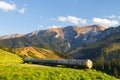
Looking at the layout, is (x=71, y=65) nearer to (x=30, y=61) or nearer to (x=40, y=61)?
(x=40, y=61)

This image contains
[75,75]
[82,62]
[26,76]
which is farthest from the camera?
[82,62]

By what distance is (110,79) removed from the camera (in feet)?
135

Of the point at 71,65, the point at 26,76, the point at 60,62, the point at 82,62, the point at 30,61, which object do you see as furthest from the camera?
the point at 30,61

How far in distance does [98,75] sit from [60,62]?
20.3 metres

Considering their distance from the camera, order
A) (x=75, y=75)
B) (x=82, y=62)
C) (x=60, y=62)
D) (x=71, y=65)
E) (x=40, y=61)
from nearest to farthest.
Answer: (x=75, y=75) → (x=82, y=62) → (x=71, y=65) → (x=60, y=62) → (x=40, y=61)

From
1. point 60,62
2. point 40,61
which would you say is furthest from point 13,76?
point 40,61

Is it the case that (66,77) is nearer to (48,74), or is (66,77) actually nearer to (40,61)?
(48,74)

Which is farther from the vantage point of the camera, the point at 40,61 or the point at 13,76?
the point at 40,61

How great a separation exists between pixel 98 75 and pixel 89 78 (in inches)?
106

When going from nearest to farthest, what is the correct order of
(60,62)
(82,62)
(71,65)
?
1. (82,62)
2. (71,65)
3. (60,62)

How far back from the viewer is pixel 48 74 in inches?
1550

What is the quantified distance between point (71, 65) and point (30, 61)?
24502 millimetres

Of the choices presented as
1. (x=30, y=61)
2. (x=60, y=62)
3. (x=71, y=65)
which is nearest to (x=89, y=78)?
(x=71, y=65)

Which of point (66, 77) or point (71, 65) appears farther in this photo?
point (71, 65)
